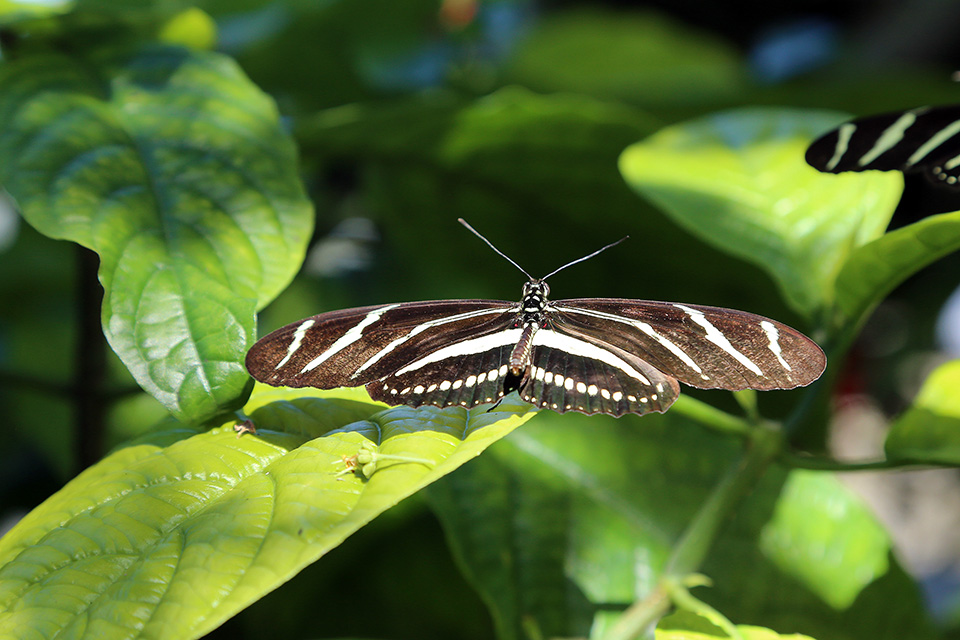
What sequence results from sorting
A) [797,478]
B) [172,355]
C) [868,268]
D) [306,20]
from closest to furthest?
1. [172,355]
2. [868,268]
3. [797,478]
4. [306,20]

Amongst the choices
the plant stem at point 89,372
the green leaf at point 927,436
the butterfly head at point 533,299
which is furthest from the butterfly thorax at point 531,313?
the plant stem at point 89,372

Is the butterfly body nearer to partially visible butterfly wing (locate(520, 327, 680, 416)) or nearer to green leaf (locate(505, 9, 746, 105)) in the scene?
partially visible butterfly wing (locate(520, 327, 680, 416))

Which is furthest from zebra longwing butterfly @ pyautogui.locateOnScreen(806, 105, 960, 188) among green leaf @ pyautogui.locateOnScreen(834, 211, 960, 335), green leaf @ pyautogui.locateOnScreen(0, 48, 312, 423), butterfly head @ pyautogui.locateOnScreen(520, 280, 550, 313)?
green leaf @ pyautogui.locateOnScreen(0, 48, 312, 423)

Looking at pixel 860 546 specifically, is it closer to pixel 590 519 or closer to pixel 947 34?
pixel 590 519

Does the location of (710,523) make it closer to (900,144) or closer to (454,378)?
(454,378)

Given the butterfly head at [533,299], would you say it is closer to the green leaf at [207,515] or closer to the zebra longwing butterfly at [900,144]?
the green leaf at [207,515]

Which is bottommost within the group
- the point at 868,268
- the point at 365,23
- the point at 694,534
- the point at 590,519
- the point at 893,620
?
the point at 893,620

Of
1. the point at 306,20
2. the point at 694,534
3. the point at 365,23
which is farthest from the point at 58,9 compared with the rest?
the point at 694,534
